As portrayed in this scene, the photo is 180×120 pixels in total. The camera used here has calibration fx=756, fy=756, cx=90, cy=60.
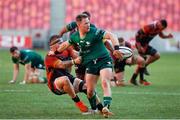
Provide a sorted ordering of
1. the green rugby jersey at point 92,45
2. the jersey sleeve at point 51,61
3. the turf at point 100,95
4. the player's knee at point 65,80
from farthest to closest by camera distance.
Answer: the jersey sleeve at point 51,61
the player's knee at point 65,80
the turf at point 100,95
the green rugby jersey at point 92,45

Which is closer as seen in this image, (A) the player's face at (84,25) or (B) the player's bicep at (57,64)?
(A) the player's face at (84,25)

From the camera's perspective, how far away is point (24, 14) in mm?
39156

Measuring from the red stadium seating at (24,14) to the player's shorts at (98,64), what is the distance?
25.8m

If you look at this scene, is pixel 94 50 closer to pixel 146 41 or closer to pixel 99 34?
pixel 99 34

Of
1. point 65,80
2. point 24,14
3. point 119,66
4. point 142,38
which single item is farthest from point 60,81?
point 24,14

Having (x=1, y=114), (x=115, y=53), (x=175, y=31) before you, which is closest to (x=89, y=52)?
(x=115, y=53)

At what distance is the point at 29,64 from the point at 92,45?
8.52 meters

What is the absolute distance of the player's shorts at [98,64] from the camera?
12.9m

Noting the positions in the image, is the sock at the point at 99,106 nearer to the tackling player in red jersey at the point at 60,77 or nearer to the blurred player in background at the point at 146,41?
the tackling player in red jersey at the point at 60,77

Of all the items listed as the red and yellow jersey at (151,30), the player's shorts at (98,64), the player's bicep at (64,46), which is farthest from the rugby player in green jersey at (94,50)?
the red and yellow jersey at (151,30)

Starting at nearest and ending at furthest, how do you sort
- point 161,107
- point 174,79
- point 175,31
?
point 161,107, point 174,79, point 175,31

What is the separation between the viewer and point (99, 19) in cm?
3856

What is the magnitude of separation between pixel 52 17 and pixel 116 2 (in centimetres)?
336

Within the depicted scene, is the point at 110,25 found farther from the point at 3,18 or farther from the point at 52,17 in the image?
the point at 3,18
